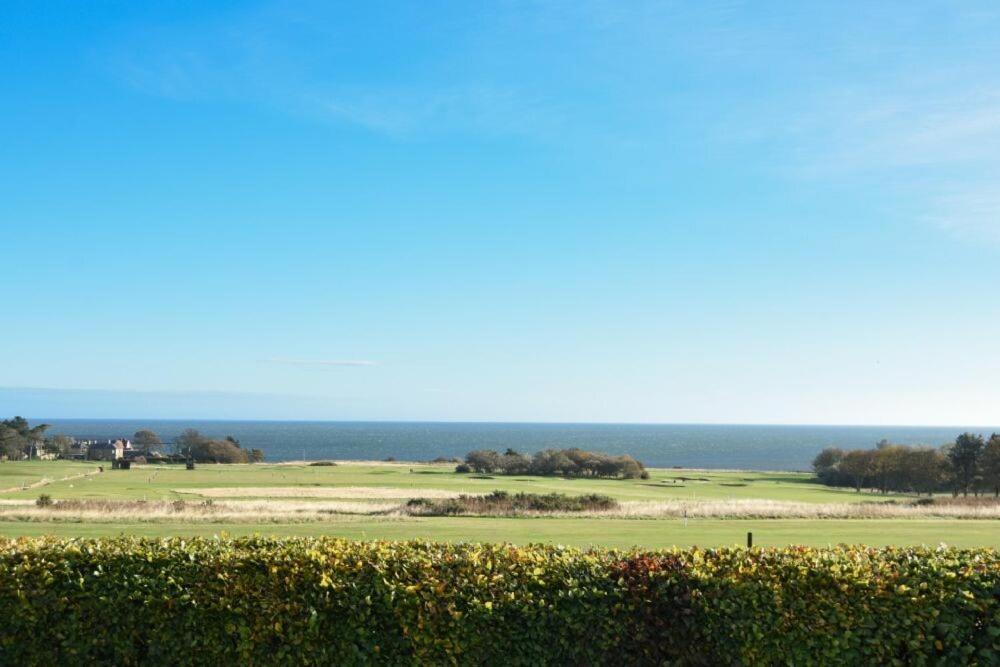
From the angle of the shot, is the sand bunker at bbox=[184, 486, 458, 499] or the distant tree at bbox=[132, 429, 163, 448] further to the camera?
the distant tree at bbox=[132, 429, 163, 448]

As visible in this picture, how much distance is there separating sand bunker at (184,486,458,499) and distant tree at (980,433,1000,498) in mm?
45466

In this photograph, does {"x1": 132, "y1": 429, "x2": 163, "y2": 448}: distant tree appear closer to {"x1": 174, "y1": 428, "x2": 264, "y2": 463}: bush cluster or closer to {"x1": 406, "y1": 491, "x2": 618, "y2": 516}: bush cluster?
{"x1": 174, "y1": 428, "x2": 264, "y2": 463}: bush cluster

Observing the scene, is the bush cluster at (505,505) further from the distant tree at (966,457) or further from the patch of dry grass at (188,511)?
the distant tree at (966,457)

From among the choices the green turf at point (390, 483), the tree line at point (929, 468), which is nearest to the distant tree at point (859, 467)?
the tree line at point (929, 468)

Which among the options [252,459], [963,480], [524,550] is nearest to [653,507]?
[524,550]

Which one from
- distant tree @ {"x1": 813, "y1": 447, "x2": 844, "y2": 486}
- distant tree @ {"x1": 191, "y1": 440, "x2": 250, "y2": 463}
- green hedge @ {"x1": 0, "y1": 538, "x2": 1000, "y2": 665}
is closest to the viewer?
green hedge @ {"x1": 0, "y1": 538, "x2": 1000, "y2": 665}

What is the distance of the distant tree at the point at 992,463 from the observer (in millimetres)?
65938

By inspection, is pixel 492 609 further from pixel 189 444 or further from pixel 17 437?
pixel 189 444

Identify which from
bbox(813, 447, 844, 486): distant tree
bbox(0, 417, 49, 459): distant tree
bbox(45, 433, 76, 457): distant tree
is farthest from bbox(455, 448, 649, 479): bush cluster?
bbox(45, 433, 76, 457): distant tree

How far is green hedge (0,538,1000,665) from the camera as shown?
8.60 metres

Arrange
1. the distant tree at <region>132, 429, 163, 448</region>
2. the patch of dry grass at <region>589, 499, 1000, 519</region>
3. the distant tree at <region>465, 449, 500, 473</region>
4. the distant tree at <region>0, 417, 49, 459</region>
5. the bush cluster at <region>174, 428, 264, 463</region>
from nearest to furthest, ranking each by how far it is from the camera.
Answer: the patch of dry grass at <region>589, 499, 1000, 519</region> → the distant tree at <region>465, 449, 500, 473</region> → the distant tree at <region>0, 417, 49, 459</region> → the bush cluster at <region>174, 428, 264, 463</region> → the distant tree at <region>132, 429, 163, 448</region>

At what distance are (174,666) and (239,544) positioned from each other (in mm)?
1495

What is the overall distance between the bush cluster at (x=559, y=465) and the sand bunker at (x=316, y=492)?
25.4 metres

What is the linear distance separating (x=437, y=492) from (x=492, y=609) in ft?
151
